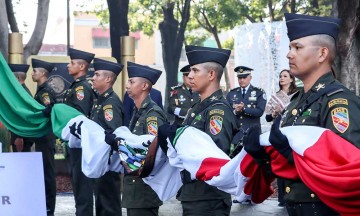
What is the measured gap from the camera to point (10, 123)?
947 centimetres

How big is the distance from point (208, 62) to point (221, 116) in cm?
56

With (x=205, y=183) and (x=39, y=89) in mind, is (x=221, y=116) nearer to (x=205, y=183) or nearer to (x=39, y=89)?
(x=205, y=183)

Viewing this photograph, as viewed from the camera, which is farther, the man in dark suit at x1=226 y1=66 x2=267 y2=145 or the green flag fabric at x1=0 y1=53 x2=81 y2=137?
the man in dark suit at x1=226 y1=66 x2=267 y2=145

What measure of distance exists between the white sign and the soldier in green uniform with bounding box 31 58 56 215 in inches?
108

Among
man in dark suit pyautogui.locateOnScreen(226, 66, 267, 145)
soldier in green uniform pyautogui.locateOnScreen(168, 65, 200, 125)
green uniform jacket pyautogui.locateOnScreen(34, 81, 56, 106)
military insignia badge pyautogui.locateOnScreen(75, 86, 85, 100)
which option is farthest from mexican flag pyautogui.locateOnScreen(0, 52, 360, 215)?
man in dark suit pyautogui.locateOnScreen(226, 66, 267, 145)

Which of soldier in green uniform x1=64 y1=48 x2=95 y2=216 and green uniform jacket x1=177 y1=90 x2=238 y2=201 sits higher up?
green uniform jacket x1=177 y1=90 x2=238 y2=201

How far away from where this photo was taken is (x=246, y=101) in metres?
12.4

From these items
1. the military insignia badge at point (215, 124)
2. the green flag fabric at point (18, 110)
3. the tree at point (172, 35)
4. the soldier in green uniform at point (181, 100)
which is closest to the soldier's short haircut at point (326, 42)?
the military insignia badge at point (215, 124)

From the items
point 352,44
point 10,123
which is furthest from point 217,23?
point 10,123

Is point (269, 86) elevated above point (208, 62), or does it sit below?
below

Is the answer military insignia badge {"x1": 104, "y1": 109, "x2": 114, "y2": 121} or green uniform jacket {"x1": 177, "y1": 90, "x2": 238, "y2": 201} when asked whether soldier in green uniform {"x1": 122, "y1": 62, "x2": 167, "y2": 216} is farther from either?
green uniform jacket {"x1": 177, "y1": 90, "x2": 238, "y2": 201}

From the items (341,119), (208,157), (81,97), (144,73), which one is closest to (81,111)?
(81,97)

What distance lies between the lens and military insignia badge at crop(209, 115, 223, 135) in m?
6.23

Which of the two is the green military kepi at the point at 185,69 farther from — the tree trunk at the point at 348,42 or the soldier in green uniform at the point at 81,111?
the tree trunk at the point at 348,42
